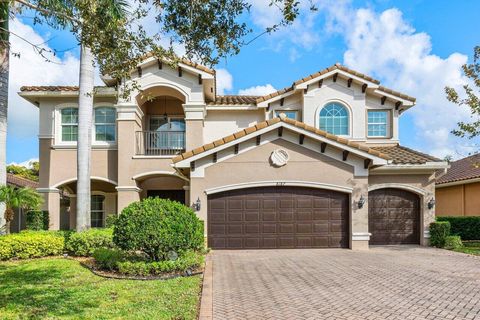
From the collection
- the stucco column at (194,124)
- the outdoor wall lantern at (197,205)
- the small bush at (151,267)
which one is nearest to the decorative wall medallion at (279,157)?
the outdoor wall lantern at (197,205)

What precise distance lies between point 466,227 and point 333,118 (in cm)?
932

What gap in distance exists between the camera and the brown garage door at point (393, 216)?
16.3m

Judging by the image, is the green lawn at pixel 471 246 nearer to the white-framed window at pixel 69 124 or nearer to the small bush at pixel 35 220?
the small bush at pixel 35 220

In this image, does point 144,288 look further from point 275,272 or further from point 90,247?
point 90,247

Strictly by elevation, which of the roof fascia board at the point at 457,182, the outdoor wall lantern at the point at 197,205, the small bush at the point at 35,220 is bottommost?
the small bush at the point at 35,220

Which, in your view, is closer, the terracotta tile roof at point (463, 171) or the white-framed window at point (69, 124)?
the white-framed window at point (69, 124)

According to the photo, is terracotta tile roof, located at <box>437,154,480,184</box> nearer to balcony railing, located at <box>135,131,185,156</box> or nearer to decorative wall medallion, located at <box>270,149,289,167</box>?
decorative wall medallion, located at <box>270,149,289,167</box>

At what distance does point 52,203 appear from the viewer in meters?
18.0

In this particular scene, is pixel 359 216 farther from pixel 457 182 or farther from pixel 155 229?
pixel 457 182

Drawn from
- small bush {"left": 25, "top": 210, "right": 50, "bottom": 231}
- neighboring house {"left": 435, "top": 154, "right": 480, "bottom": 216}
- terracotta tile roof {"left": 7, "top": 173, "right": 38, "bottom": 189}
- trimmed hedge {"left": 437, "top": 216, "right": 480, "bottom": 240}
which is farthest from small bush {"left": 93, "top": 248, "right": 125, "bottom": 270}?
neighboring house {"left": 435, "top": 154, "right": 480, "bottom": 216}

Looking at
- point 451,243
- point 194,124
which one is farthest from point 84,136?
point 451,243

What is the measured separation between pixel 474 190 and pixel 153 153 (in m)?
18.8

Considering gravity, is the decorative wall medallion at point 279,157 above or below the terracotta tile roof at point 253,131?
below

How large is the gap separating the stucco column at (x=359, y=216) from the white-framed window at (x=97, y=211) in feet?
45.2
